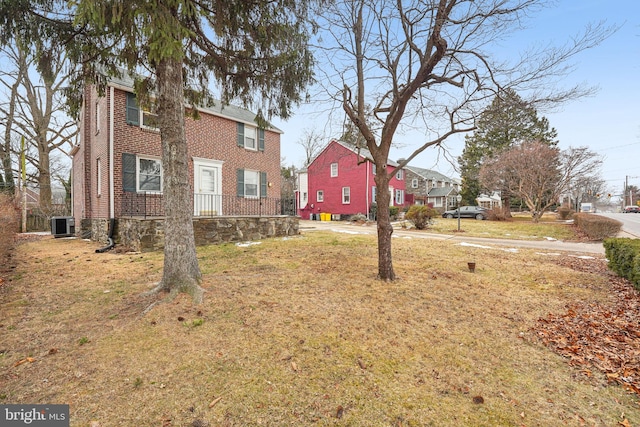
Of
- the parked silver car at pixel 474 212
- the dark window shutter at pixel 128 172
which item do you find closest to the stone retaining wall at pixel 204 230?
the dark window shutter at pixel 128 172

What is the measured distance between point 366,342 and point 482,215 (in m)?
26.2

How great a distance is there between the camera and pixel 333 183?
26.7 m

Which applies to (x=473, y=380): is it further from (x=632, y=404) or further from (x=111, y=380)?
(x=111, y=380)

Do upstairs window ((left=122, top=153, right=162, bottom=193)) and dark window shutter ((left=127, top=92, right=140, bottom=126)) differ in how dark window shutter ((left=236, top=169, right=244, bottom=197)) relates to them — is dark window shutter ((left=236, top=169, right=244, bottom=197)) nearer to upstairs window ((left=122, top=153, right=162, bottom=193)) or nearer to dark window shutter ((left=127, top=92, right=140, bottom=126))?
upstairs window ((left=122, top=153, right=162, bottom=193))

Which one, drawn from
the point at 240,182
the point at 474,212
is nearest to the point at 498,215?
the point at 474,212

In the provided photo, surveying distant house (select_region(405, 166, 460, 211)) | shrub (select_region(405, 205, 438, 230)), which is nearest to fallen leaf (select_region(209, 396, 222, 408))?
shrub (select_region(405, 205, 438, 230))

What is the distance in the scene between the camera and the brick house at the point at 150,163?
394 inches

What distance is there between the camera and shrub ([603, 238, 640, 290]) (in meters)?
5.11

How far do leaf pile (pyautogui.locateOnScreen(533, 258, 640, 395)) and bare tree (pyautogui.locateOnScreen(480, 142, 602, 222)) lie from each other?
19603mm

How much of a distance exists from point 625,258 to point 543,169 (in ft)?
61.4

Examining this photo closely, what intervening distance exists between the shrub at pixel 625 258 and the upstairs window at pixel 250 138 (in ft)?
43.5

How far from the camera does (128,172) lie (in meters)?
10.2

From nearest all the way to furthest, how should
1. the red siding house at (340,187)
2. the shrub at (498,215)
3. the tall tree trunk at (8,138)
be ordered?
the tall tree trunk at (8,138), the shrub at (498,215), the red siding house at (340,187)

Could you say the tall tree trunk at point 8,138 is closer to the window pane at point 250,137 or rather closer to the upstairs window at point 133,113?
the upstairs window at point 133,113
